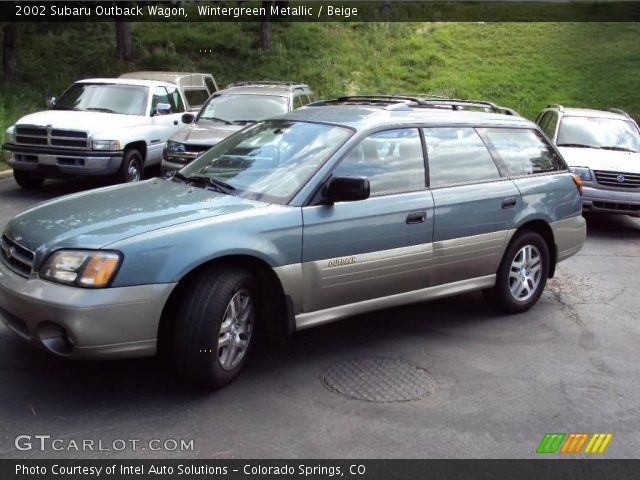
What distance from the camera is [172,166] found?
414 inches

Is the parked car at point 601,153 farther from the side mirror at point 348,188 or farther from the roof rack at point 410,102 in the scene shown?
the side mirror at point 348,188

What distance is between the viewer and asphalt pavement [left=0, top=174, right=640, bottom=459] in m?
3.75

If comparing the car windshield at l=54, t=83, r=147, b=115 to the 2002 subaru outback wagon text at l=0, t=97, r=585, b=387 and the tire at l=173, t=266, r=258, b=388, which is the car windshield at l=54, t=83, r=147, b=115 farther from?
the tire at l=173, t=266, r=258, b=388

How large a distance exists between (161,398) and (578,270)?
556 centimetres

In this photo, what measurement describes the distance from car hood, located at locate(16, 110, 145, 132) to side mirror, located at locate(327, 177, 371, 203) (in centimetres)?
696

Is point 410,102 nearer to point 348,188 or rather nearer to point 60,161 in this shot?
point 348,188

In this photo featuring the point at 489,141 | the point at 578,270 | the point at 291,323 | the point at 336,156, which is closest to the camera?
the point at 291,323

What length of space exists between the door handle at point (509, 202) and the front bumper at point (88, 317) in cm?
306

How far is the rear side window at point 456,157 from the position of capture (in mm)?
5449

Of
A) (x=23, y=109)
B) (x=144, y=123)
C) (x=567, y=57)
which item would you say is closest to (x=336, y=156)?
(x=144, y=123)

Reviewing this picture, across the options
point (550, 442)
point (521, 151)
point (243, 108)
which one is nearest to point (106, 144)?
point (243, 108)

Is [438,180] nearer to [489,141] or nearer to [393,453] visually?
[489,141]

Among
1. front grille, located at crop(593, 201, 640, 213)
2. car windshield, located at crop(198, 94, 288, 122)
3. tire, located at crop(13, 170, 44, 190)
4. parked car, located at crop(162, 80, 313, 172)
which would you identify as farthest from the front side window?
tire, located at crop(13, 170, 44, 190)

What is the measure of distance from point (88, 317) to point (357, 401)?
1.71m
